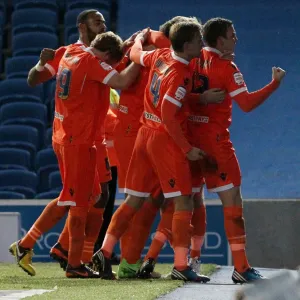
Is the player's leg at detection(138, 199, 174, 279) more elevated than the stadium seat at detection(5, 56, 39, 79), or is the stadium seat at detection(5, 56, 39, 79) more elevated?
the stadium seat at detection(5, 56, 39, 79)

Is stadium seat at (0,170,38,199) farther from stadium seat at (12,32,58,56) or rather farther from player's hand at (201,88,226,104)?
player's hand at (201,88,226,104)

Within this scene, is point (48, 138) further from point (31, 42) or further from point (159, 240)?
point (159, 240)

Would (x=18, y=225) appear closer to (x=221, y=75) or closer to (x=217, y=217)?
(x=217, y=217)

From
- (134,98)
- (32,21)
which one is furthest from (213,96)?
(32,21)

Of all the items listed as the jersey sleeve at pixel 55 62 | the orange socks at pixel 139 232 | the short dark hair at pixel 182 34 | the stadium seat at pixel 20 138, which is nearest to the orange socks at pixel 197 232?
the orange socks at pixel 139 232

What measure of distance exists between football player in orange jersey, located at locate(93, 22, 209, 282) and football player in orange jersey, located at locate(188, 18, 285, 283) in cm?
10

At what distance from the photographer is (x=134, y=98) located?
Result: 15.8ft

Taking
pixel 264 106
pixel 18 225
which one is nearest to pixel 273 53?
pixel 264 106

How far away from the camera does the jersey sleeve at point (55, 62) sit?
5.01 metres

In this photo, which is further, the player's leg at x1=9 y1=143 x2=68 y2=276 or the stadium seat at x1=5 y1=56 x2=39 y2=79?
the stadium seat at x1=5 y1=56 x2=39 y2=79

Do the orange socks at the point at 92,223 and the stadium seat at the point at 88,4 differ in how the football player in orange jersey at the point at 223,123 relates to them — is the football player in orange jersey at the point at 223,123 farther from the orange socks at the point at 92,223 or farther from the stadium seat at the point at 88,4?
the stadium seat at the point at 88,4

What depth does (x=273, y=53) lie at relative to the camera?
10.1 meters

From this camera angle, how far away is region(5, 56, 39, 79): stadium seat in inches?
408

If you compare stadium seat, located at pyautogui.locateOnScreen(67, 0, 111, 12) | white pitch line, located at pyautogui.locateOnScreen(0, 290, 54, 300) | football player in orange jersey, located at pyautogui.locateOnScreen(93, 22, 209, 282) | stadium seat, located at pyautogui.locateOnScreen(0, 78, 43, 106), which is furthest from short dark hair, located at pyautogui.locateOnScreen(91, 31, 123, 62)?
stadium seat, located at pyautogui.locateOnScreen(67, 0, 111, 12)
